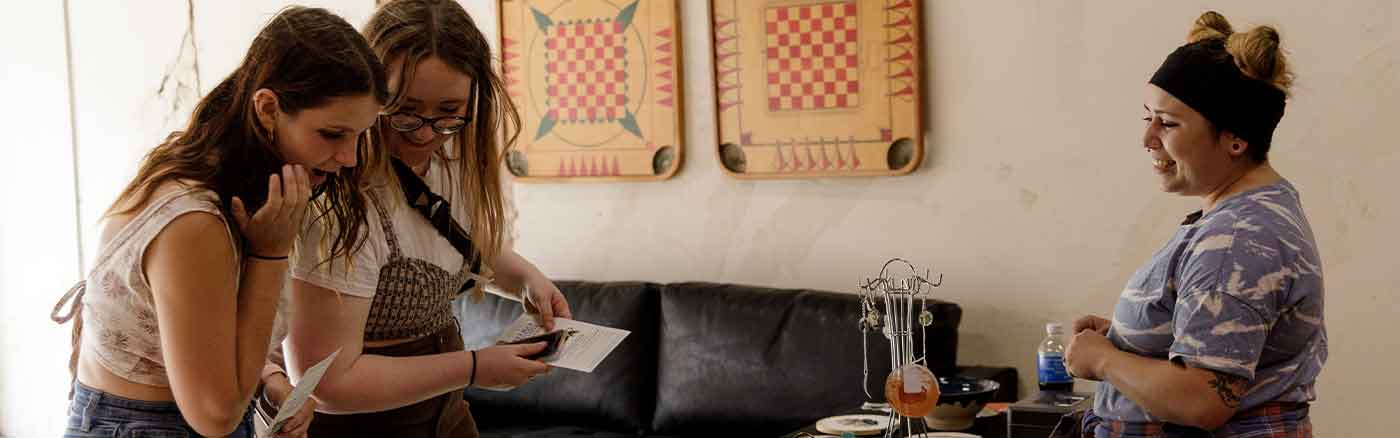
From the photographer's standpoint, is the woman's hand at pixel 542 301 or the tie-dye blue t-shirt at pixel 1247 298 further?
the woman's hand at pixel 542 301

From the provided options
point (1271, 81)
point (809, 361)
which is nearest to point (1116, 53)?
point (809, 361)

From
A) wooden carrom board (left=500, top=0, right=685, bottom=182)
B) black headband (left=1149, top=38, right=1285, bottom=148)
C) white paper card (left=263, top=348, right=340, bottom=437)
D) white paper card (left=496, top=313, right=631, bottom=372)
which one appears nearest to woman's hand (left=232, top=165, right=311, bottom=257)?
white paper card (left=263, top=348, right=340, bottom=437)

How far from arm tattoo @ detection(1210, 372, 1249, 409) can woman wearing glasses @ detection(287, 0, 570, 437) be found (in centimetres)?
97

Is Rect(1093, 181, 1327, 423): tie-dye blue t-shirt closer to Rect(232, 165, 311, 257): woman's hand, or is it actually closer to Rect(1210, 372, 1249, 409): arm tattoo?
Rect(1210, 372, 1249, 409): arm tattoo

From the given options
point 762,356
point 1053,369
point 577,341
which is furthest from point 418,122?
point 762,356

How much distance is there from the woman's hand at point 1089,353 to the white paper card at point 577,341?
2.32 feet

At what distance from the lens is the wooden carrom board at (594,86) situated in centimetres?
395

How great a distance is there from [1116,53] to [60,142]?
383cm

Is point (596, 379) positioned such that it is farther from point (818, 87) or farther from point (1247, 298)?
point (1247, 298)

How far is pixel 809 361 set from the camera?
11.3ft

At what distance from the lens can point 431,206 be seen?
2.05 metres

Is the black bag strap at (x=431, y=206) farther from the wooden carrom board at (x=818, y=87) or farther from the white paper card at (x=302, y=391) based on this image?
the wooden carrom board at (x=818, y=87)

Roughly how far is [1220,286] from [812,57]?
1.98 metres

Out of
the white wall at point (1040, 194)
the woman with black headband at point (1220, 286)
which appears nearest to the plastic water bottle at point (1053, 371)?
the white wall at point (1040, 194)
